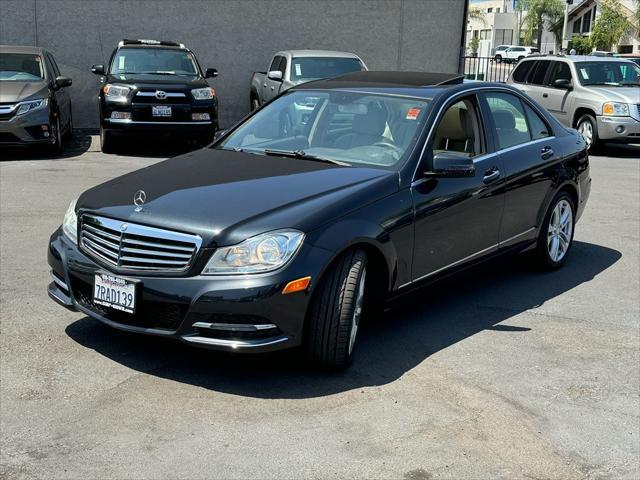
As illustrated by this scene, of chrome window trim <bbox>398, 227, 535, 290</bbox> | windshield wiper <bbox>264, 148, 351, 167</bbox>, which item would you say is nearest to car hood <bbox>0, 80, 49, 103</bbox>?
windshield wiper <bbox>264, 148, 351, 167</bbox>

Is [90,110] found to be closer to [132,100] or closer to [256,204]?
[132,100]

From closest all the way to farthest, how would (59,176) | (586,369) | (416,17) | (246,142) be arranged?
(586,369), (246,142), (59,176), (416,17)

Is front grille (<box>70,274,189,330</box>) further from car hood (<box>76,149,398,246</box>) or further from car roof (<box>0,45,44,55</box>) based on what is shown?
car roof (<box>0,45,44,55</box>)

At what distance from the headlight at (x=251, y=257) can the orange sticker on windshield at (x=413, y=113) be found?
5.55 ft

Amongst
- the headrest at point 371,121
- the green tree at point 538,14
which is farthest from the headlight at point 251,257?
the green tree at point 538,14

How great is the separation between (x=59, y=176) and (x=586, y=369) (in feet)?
27.7

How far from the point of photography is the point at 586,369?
5227 mm

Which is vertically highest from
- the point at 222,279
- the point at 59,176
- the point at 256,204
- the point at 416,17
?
the point at 416,17

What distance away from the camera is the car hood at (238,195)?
455 centimetres

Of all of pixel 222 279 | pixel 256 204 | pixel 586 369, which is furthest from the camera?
pixel 586 369

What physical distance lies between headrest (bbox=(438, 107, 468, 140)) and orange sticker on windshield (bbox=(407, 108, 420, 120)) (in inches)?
7.2

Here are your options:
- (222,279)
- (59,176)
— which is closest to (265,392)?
(222,279)

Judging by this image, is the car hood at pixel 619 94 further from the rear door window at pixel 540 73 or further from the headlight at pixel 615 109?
the rear door window at pixel 540 73

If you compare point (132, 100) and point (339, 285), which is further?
point (132, 100)
